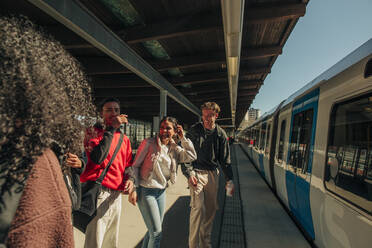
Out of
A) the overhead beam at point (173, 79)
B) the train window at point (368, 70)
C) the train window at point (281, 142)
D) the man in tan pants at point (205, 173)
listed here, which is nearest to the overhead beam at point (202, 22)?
the train window at point (281, 142)

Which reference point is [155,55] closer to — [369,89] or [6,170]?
[369,89]

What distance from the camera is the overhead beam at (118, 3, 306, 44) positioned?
4.55 meters

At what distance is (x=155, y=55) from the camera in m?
7.11

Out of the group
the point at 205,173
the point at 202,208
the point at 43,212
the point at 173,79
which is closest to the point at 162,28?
the point at 205,173

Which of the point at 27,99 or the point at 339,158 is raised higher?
the point at 27,99

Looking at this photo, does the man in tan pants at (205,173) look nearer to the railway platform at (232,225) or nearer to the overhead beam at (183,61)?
the railway platform at (232,225)

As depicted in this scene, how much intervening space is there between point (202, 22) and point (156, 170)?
366 cm

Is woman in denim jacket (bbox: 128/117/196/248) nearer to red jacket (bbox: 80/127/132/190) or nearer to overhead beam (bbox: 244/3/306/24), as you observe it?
red jacket (bbox: 80/127/132/190)

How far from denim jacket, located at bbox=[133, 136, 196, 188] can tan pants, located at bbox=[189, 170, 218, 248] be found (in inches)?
13.9

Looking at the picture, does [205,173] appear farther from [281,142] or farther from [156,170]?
A: [281,142]

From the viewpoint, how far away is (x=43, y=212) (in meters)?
0.78

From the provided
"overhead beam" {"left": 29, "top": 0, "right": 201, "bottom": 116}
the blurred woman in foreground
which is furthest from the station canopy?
the blurred woman in foreground

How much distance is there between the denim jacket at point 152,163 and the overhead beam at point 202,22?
10.5 ft

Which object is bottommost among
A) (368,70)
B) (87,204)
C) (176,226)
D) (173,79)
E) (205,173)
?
(176,226)
